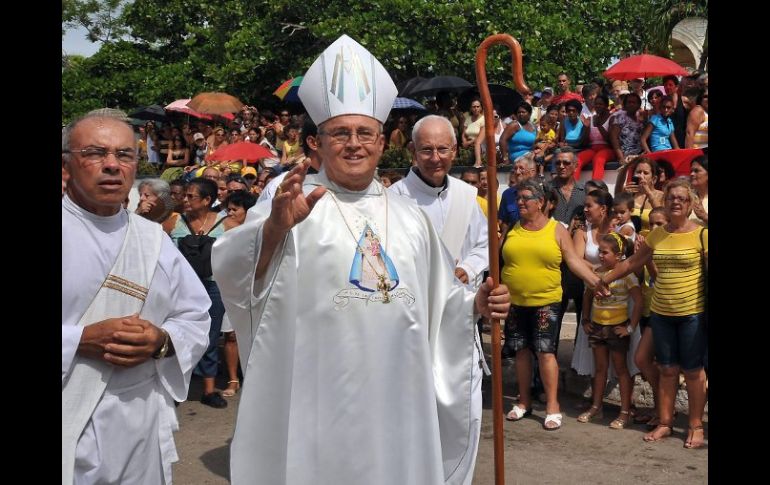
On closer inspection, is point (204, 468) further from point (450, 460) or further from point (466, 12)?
point (466, 12)

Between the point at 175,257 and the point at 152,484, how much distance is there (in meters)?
0.92

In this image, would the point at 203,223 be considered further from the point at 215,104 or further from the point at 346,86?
the point at 215,104

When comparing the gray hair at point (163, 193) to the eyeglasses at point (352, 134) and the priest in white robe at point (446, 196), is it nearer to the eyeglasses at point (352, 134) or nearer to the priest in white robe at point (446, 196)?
the priest in white robe at point (446, 196)

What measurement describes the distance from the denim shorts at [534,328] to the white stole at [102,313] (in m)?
4.73

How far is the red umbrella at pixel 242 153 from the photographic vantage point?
15102 mm

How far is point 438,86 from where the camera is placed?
16453mm

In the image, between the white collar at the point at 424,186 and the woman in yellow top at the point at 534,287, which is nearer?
the white collar at the point at 424,186

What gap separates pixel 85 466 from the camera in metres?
3.77

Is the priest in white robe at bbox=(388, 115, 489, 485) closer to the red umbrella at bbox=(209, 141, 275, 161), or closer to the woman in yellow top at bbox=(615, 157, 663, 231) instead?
the woman in yellow top at bbox=(615, 157, 663, 231)

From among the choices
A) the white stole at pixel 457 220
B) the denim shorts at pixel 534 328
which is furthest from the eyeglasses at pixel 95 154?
the denim shorts at pixel 534 328

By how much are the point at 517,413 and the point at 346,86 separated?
442 cm

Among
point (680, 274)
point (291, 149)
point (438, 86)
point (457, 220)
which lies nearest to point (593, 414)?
point (680, 274)

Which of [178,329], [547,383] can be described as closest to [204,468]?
[547,383]

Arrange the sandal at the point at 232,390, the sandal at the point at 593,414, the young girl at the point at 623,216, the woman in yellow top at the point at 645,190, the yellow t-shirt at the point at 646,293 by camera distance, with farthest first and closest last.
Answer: the sandal at the point at 232,390 → the woman in yellow top at the point at 645,190 → the young girl at the point at 623,216 → the sandal at the point at 593,414 → the yellow t-shirt at the point at 646,293
